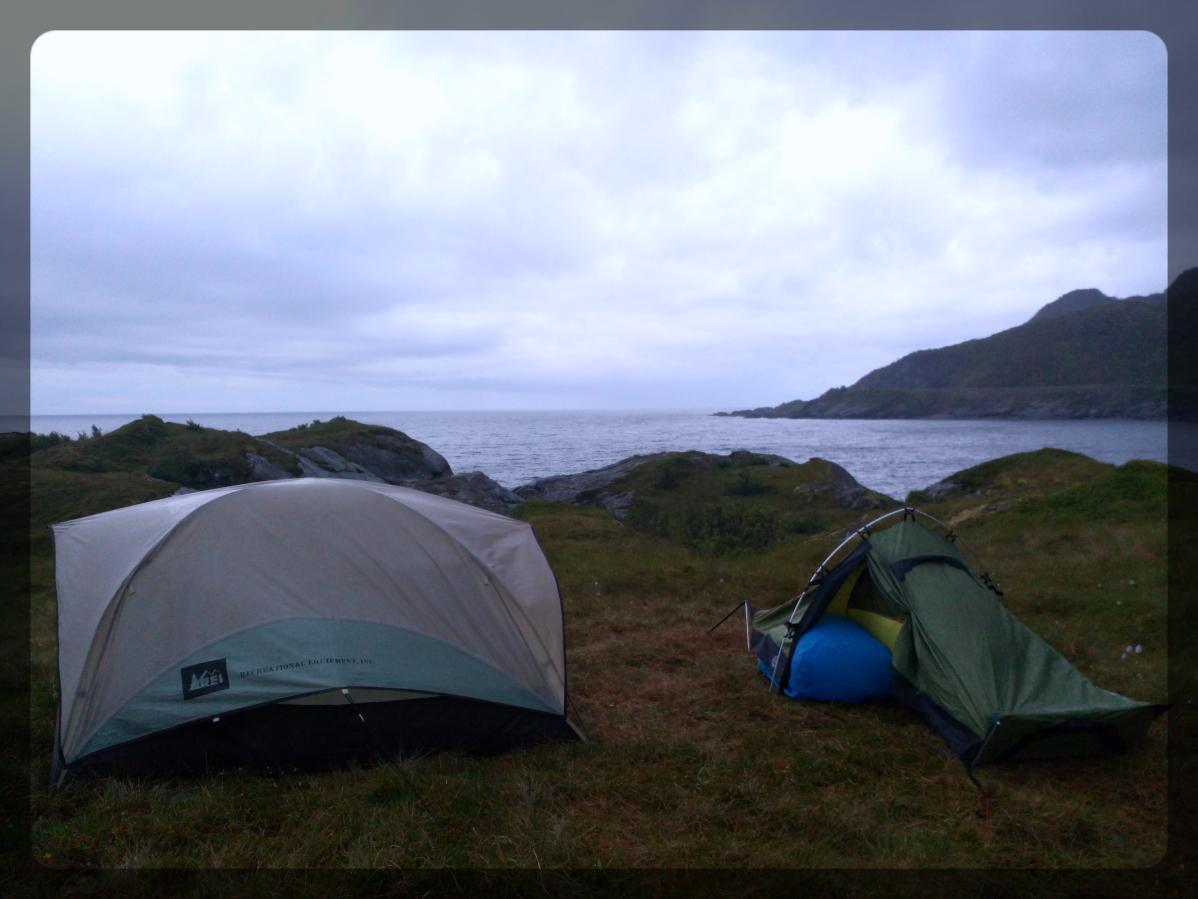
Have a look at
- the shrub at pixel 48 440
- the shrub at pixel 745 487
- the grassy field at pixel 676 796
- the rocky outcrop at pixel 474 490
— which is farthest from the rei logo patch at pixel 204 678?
the shrub at pixel 745 487

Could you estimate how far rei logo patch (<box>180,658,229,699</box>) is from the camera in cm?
522

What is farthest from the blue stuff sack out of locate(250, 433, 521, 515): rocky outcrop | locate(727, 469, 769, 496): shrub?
locate(727, 469, 769, 496): shrub

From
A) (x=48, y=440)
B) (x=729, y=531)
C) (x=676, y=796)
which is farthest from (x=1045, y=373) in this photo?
(x=676, y=796)

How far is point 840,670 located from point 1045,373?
120523 millimetres

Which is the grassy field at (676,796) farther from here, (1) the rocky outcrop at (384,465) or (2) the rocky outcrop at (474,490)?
(2) the rocky outcrop at (474,490)

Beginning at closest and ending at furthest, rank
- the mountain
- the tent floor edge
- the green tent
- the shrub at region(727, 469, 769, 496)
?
the tent floor edge < the green tent < the shrub at region(727, 469, 769, 496) < the mountain

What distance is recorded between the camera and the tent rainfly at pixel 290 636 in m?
5.24

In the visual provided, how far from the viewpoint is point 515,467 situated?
5862cm

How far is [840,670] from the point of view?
7031 millimetres

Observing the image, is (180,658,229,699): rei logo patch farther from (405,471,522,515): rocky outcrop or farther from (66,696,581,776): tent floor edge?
(405,471,522,515): rocky outcrop

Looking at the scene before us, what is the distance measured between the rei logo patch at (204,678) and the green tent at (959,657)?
16.1ft

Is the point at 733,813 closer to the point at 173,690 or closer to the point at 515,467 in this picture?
the point at 173,690

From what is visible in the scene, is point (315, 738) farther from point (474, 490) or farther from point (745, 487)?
point (745, 487)

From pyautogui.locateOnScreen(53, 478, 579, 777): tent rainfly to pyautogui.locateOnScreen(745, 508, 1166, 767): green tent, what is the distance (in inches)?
120
